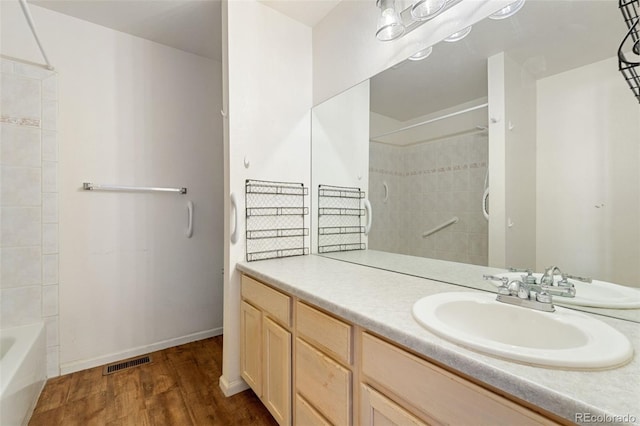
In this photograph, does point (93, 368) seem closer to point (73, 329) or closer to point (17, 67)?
point (73, 329)

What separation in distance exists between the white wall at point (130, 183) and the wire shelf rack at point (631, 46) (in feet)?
8.00

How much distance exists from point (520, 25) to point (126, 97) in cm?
244

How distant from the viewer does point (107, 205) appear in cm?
202

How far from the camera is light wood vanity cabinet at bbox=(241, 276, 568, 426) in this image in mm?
591

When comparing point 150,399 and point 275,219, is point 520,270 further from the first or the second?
point 150,399

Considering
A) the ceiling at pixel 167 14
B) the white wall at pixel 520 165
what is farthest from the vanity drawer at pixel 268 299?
the ceiling at pixel 167 14

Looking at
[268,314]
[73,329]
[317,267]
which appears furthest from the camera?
[73,329]

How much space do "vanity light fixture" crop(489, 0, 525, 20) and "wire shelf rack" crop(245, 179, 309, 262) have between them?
133cm

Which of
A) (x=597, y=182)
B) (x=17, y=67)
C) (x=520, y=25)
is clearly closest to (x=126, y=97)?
(x=17, y=67)

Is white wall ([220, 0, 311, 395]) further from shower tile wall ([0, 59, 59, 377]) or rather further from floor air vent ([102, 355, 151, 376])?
shower tile wall ([0, 59, 59, 377])

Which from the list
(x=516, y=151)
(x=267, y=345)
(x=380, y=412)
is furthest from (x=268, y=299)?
(x=516, y=151)

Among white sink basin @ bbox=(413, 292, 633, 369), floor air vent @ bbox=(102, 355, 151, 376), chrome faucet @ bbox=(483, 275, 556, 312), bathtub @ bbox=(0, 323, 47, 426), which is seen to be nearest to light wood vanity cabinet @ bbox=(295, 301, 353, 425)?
white sink basin @ bbox=(413, 292, 633, 369)

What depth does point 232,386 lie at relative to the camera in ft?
5.41

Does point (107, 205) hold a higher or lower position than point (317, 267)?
higher
